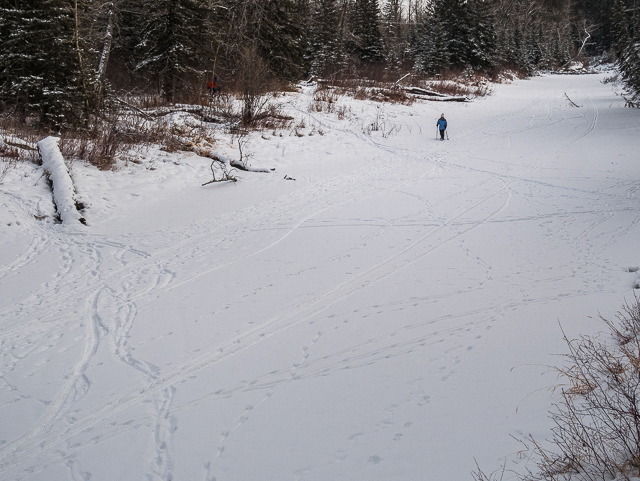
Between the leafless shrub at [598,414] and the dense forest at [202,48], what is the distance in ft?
44.8

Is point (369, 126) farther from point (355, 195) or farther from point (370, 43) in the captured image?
point (370, 43)

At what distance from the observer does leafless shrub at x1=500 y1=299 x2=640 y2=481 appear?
2.29 m

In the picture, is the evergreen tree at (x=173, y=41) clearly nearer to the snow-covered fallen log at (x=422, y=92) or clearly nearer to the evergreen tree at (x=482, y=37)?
the snow-covered fallen log at (x=422, y=92)

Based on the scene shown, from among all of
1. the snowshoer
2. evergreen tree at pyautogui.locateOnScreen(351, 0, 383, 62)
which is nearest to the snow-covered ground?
the snowshoer

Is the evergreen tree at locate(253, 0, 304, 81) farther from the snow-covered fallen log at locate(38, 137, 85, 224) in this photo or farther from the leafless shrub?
the leafless shrub

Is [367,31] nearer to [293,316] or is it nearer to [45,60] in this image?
[45,60]

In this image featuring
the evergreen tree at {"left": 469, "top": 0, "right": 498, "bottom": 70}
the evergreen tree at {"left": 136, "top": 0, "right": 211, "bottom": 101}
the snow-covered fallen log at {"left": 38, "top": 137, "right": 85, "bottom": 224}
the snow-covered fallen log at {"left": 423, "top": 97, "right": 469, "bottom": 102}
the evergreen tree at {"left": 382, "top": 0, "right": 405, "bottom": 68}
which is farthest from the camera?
the evergreen tree at {"left": 382, "top": 0, "right": 405, "bottom": 68}

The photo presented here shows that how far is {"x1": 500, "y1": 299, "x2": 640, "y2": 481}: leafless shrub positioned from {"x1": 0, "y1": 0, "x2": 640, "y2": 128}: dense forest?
1367 cm

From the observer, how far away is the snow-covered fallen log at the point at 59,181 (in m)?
8.16

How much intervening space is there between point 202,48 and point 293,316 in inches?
619

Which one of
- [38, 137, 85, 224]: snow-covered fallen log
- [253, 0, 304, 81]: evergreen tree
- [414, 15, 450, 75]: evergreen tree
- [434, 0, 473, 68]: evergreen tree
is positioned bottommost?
[38, 137, 85, 224]: snow-covered fallen log

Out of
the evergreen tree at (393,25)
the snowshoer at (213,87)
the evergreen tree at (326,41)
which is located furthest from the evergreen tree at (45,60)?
the evergreen tree at (393,25)

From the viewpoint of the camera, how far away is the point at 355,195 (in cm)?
1005

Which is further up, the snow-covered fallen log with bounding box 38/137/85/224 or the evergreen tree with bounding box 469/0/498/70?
the evergreen tree with bounding box 469/0/498/70
